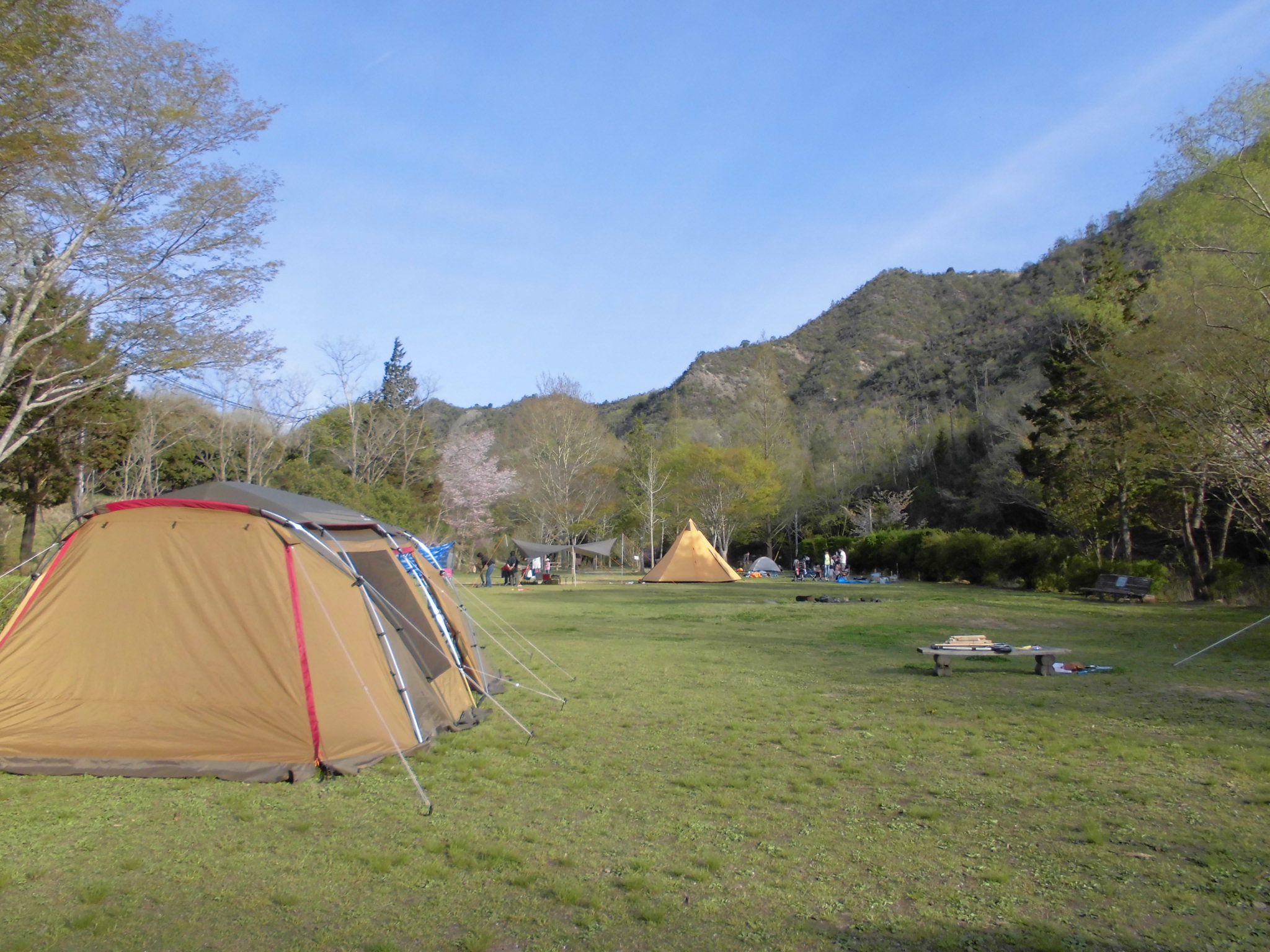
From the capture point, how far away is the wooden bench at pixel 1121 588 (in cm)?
1944

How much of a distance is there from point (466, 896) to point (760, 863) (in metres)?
1.35

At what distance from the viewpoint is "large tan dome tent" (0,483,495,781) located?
5434 mm

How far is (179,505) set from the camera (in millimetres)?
5891

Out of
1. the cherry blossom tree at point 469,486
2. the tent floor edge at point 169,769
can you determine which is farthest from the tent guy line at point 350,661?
the cherry blossom tree at point 469,486

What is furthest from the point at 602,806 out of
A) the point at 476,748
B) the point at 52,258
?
the point at 52,258

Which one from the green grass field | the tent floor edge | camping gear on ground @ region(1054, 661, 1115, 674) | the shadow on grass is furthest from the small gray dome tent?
the shadow on grass

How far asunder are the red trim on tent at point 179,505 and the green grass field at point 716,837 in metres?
1.78

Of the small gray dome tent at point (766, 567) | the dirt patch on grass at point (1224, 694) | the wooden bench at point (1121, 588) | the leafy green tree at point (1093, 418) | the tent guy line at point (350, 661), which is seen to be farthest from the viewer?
the small gray dome tent at point (766, 567)

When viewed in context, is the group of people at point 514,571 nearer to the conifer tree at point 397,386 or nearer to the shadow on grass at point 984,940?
the conifer tree at point 397,386

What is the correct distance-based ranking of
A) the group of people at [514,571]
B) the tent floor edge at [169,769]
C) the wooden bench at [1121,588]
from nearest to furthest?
the tent floor edge at [169,769]
the wooden bench at [1121,588]
the group of people at [514,571]

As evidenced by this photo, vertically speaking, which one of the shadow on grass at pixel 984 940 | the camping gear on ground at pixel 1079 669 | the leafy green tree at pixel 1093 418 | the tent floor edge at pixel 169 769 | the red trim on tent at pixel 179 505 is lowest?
the shadow on grass at pixel 984 940

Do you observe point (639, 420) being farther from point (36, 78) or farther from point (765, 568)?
point (36, 78)

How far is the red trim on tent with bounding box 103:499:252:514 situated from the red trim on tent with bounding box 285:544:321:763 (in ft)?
1.58

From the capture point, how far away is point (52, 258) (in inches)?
475
